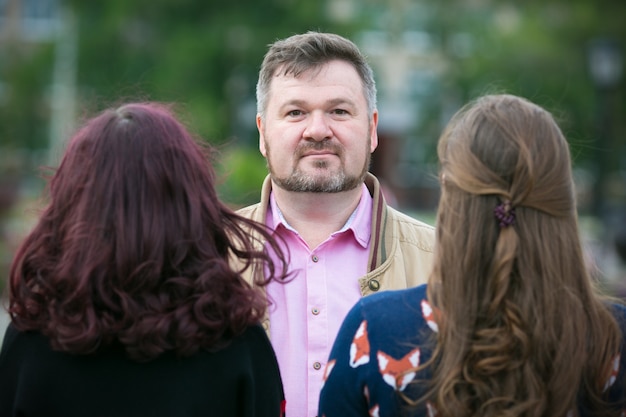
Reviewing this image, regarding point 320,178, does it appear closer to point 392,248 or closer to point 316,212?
point 316,212

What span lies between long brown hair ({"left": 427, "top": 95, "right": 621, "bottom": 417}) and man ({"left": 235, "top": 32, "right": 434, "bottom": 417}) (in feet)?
4.36

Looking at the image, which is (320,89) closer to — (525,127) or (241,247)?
(241,247)

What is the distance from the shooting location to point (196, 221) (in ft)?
9.05

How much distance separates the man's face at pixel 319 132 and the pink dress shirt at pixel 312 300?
0.19m

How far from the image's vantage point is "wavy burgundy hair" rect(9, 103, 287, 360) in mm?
2637

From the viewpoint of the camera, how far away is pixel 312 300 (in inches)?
150

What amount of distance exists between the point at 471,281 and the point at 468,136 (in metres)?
0.42

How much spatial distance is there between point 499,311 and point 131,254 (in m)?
1.06

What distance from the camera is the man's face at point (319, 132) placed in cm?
402

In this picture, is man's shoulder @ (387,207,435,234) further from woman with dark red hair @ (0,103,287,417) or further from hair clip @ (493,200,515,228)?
hair clip @ (493,200,515,228)

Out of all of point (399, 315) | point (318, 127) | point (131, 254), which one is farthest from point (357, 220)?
point (131, 254)

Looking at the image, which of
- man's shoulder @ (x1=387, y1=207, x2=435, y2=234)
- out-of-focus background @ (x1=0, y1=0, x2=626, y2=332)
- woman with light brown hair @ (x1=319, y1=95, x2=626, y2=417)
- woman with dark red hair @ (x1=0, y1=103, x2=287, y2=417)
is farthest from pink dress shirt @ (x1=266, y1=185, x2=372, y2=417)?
out-of-focus background @ (x1=0, y1=0, x2=626, y2=332)

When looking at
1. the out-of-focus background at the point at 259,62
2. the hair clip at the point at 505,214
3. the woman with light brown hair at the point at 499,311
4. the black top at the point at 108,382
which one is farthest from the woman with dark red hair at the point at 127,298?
the out-of-focus background at the point at 259,62

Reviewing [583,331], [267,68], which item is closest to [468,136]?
[583,331]
